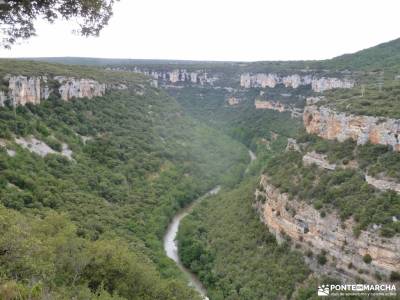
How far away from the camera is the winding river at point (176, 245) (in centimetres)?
3161

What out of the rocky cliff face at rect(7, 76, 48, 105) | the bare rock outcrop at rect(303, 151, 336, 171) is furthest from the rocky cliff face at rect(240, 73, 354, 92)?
the rocky cliff face at rect(7, 76, 48, 105)

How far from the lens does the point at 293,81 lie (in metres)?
89.6

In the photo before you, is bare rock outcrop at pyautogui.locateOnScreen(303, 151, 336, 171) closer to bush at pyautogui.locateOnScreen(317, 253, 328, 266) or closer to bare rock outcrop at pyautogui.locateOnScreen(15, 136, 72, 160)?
bush at pyautogui.locateOnScreen(317, 253, 328, 266)

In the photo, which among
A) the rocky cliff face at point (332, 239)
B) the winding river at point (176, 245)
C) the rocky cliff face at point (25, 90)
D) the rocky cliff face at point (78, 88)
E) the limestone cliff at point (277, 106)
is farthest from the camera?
the limestone cliff at point (277, 106)

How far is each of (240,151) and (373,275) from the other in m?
53.7

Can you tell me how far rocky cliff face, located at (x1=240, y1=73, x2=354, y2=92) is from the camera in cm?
7360

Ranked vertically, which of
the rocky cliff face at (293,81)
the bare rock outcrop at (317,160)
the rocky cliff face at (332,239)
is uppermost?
the rocky cliff face at (293,81)

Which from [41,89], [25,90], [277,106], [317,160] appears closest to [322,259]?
[317,160]

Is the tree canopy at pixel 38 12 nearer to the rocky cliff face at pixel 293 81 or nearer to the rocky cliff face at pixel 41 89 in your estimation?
the rocky cliff face at pixel 41 89

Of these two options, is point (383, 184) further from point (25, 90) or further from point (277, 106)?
point (277, 106)

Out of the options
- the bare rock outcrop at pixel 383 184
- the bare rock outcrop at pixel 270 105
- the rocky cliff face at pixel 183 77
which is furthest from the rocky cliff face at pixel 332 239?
the rocky cliff face at pixel 183 77

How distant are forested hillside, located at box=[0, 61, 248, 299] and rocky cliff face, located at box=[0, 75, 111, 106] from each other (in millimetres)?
964

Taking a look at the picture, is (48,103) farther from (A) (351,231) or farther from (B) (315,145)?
(A) (351,231)

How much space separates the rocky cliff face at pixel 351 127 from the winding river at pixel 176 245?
1463 centimetres
